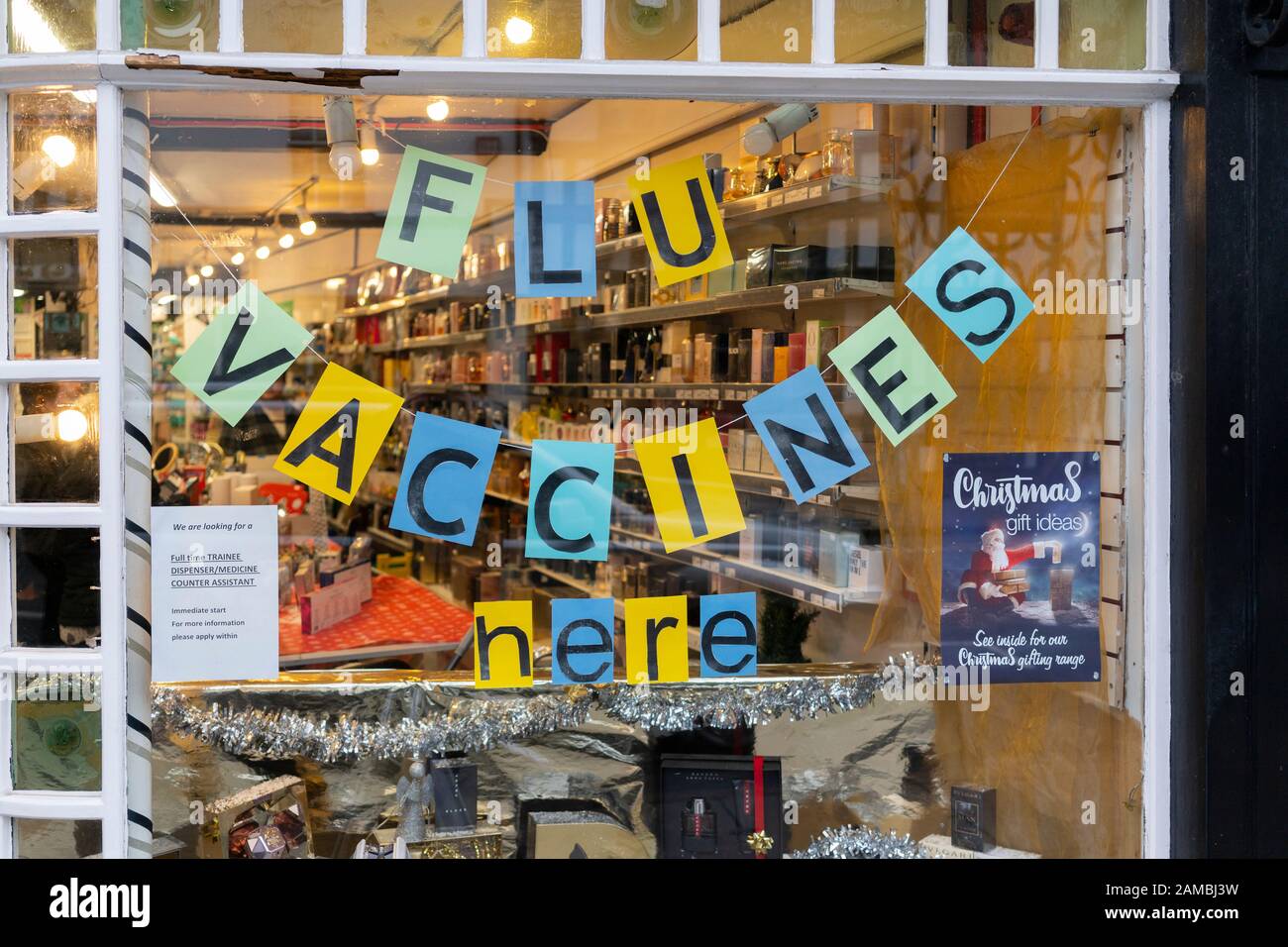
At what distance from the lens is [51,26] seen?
91.0 inches

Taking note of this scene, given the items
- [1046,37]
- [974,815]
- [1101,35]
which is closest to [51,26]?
[1046,37]

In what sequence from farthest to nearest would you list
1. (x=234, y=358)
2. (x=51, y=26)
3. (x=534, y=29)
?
1. (x=234, y=358)
2. (x=534, y=29)
3. (x=51, y=26)

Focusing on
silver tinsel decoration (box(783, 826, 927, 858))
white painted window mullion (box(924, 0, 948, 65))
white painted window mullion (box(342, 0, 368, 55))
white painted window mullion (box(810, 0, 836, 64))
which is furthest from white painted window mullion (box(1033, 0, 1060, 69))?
silver tinsel decoration (box(783, 826, 927, 858))

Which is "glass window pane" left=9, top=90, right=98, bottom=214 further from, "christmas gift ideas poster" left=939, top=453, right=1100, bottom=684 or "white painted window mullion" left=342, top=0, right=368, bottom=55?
"christmas gift ideas poster" left=939, top=453, right=1100, bottom=684

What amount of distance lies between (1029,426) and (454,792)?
5.59ft

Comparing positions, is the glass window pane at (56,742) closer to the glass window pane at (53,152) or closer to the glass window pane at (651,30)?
the glass window pane at (53,152)

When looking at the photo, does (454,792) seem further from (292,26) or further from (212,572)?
(292,26)

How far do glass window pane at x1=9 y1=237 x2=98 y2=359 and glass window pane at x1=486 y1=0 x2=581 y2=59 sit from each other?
95 centimetres

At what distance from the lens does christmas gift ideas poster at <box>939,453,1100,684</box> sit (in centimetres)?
271

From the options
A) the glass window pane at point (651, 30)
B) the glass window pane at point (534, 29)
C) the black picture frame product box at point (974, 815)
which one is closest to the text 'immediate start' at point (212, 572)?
the glass window pane at point (534, 29)

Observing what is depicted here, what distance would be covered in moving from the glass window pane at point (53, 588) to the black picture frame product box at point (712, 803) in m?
1.40

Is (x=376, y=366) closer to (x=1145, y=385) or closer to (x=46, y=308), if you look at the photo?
(x=46, y=308)

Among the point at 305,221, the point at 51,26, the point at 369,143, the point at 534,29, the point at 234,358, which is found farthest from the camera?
the point at 305,221
